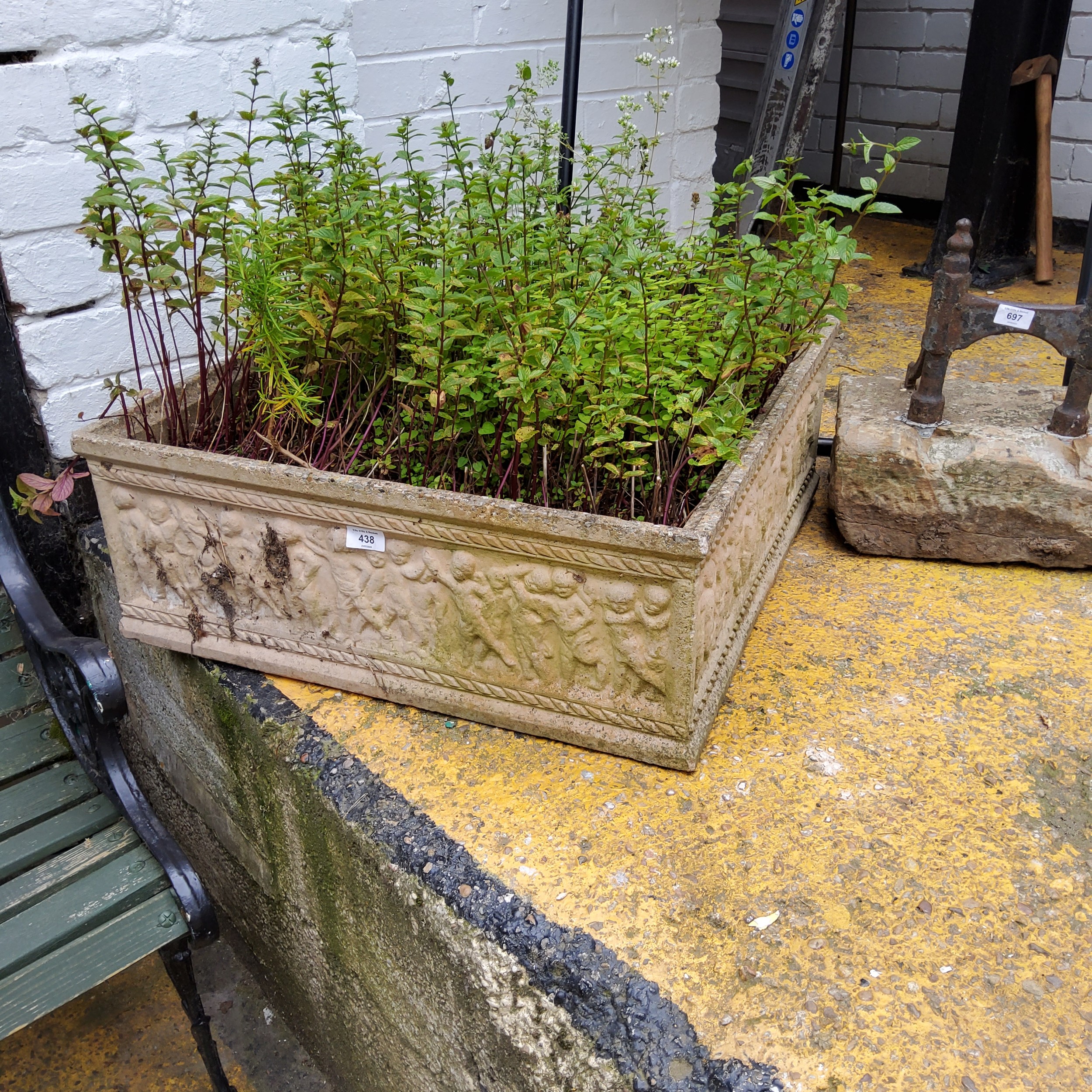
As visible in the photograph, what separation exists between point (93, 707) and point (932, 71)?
14.2 feet

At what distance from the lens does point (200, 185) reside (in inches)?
66.7

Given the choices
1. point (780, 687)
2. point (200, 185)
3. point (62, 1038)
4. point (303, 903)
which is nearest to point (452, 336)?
point (200, 185)

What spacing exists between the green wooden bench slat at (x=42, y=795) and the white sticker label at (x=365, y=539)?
32.4 inches

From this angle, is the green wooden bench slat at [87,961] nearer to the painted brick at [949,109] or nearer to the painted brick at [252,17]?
the painted brick at [252,17]

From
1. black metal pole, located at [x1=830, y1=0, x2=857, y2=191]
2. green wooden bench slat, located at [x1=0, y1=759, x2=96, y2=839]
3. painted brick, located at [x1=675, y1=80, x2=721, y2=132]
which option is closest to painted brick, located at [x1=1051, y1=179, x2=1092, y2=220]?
black metal pole, located at [x1=830, y1=0, x2=857, y2=191]

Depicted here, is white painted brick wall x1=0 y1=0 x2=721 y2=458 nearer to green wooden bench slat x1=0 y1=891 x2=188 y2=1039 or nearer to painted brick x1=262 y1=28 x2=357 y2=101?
painted brick x1=262 y1=28 x2=357 y2=101

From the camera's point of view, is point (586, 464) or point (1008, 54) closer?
point (586, 464)

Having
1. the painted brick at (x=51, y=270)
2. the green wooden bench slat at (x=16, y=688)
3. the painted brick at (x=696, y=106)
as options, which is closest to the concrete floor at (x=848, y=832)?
the green wooden bench slat at (x=16, y=688)

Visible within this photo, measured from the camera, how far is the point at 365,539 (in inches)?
63.0

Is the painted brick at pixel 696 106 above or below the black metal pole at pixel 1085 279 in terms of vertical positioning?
above

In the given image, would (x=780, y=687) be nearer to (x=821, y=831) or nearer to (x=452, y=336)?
(x=821, y=831)

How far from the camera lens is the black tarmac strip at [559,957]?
115 centimetres

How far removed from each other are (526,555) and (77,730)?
1.02m

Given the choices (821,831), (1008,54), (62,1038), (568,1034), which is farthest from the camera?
(1008,54)
